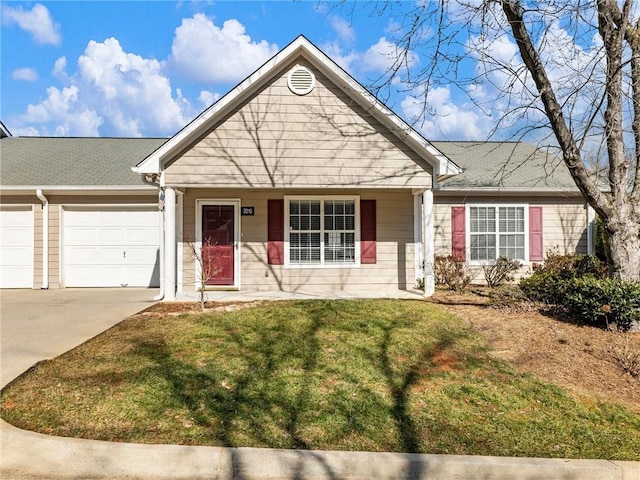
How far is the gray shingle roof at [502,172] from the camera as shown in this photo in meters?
12.0

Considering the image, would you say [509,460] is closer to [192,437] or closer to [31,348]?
[192,437]

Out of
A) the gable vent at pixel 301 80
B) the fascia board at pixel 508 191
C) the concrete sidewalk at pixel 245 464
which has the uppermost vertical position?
the gable vent at pixel 301 80

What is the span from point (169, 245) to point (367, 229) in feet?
15.2

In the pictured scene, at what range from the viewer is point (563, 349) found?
232 inches

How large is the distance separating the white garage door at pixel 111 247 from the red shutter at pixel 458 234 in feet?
26.3

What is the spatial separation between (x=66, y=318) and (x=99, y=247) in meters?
4.81

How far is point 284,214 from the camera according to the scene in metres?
10.8

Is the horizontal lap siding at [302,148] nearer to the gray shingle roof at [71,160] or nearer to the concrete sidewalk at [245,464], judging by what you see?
the gray shingle roof at [71,160]

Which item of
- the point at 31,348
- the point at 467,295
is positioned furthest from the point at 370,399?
the point at 467,295

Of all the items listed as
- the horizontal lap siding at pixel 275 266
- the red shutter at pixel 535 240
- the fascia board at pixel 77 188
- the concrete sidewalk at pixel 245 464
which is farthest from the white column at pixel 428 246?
the fascia board at pixel 77 188

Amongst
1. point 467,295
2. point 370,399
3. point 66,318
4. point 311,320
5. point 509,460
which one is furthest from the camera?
point 467,295

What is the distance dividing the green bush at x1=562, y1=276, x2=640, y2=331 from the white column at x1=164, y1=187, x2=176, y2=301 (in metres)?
7.18

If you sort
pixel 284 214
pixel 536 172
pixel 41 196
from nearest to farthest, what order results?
pixel 284 214
pixel 41 196
pixel 536 172

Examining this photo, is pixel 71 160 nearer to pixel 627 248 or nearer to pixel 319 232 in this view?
pixel 319 232
